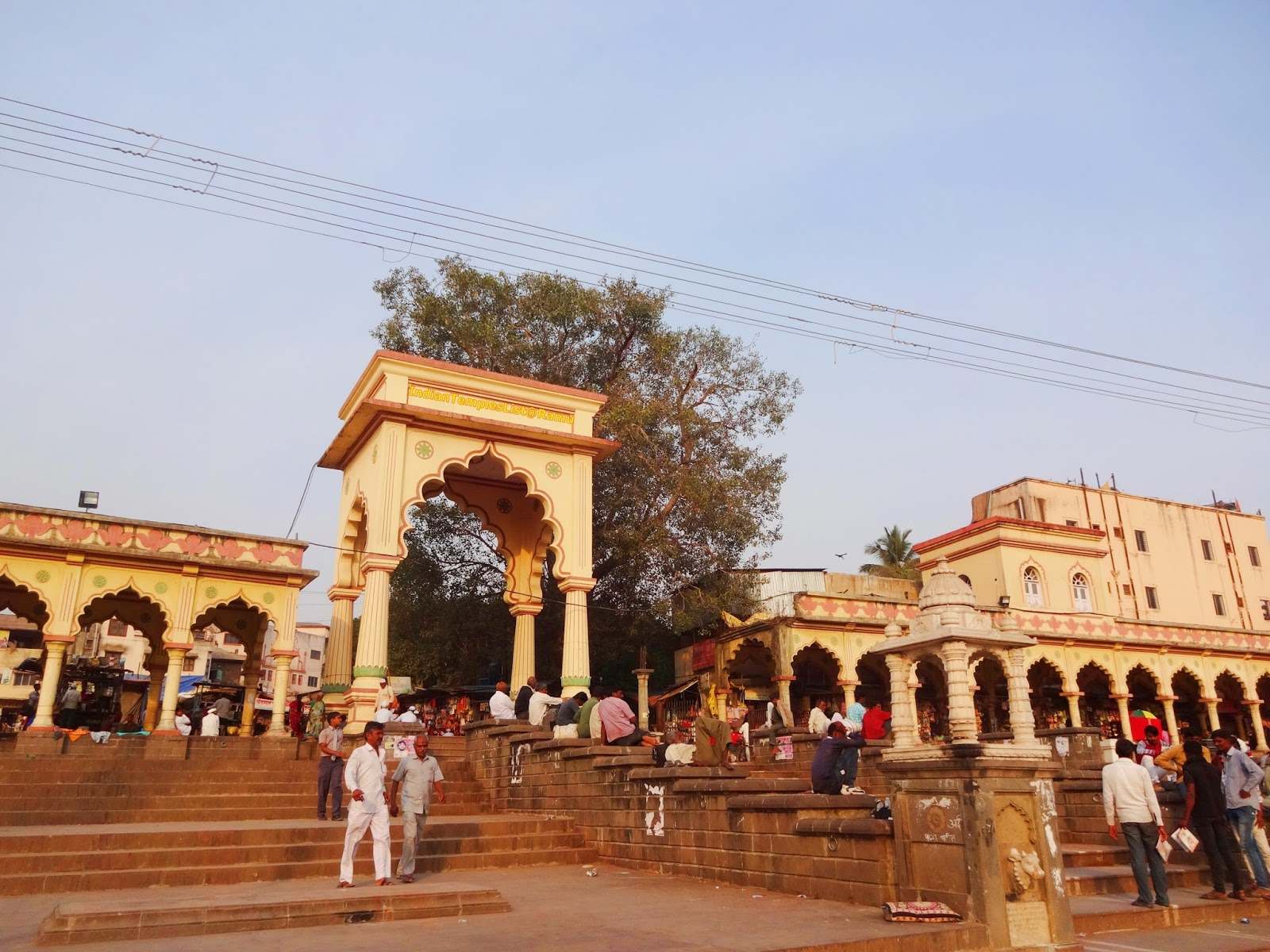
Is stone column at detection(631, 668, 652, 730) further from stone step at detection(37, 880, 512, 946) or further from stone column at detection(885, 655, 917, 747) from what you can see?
stone step at detection(37, 880, 512, 946)

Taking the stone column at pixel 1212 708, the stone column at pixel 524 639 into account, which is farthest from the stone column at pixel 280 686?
the stone column at pixel 1212 708

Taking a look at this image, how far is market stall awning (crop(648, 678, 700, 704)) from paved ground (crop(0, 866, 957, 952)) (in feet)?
58.5

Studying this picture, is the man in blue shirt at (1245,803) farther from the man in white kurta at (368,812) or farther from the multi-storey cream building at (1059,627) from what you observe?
the multi-storey cream building at (1059,627)

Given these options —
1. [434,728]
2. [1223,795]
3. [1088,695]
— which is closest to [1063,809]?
[1223,795]

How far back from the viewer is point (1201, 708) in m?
31.5

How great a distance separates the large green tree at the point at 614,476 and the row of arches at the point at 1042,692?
10.5ft

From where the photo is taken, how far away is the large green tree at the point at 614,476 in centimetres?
2483

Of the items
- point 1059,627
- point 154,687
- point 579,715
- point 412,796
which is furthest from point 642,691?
point 412,796

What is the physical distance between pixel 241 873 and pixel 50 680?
11321mm

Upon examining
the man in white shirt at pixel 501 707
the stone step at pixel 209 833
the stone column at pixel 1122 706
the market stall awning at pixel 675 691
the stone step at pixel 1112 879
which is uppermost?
the market stall awning at pixel 675 691

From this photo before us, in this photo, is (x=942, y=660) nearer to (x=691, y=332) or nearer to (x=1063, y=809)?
(x=1063, y=809)

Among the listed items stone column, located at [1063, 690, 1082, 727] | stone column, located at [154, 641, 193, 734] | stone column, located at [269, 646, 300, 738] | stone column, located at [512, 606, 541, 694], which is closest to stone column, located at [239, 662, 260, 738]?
stone column, located at [269, 646, 300, 738]

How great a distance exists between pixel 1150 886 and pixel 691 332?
21476mm

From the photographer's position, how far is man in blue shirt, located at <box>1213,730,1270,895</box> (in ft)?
27.7
